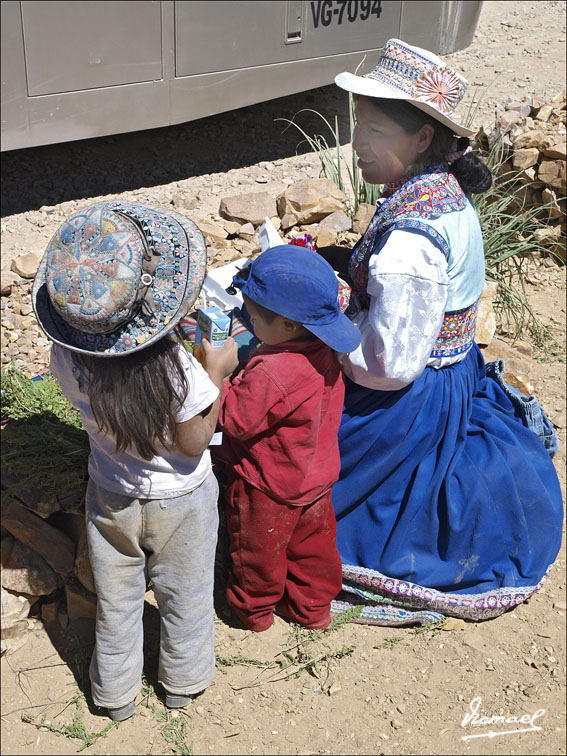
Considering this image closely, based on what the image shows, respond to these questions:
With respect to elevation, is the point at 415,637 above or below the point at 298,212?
below

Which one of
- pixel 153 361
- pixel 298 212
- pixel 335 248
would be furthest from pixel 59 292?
pixel 298 212

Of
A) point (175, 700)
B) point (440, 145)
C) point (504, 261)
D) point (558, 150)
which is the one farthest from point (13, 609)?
point (558, 150)

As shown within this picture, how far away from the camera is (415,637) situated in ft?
9.33

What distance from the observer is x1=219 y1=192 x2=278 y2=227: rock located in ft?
15.0

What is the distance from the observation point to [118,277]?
1739 millimetres

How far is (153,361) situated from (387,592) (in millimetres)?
1392

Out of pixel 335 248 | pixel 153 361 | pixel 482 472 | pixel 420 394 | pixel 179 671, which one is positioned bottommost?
pixel 179 671

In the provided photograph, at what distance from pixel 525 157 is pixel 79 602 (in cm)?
405

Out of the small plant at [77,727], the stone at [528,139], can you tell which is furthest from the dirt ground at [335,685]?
the stone at [528,139]

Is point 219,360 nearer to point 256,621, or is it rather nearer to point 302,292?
point 302,292

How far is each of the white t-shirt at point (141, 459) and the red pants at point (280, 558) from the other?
0.36m

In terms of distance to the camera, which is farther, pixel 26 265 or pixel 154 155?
pixel 154 155

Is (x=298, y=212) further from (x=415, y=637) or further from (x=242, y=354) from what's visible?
(x=415, y=637)

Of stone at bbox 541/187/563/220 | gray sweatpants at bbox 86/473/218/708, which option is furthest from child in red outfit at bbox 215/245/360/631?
stone at bbox 541/187/563/220
